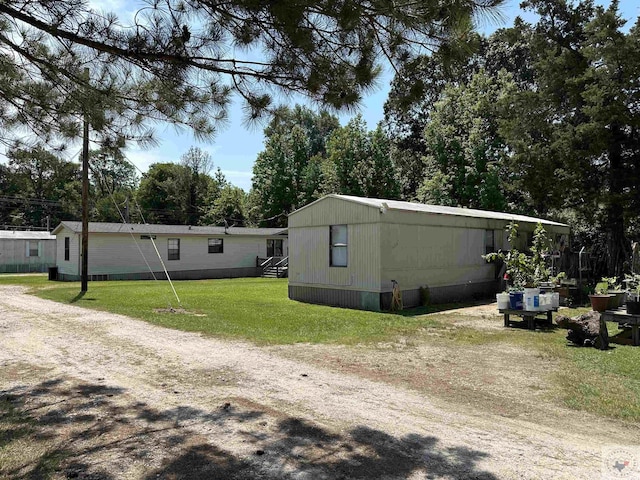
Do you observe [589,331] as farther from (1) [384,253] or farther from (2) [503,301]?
(1) [384,253]

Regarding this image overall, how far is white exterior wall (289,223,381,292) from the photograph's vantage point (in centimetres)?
1261

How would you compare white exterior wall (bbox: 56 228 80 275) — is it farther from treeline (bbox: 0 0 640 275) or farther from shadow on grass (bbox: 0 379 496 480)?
shadow on grass (bbox: 0 379 496 480)

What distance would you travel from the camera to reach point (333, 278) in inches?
540

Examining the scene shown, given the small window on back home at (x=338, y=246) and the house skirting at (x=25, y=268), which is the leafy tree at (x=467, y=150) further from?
the house skirting at (x=25, y=268)

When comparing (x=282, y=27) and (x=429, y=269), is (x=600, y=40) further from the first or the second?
(x=282, y=27)

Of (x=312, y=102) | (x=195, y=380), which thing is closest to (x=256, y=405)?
(x=195, y=380)

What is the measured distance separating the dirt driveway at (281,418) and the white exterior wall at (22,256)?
25.1m

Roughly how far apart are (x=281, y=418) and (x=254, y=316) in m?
6.74

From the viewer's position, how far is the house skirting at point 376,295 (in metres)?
12.6

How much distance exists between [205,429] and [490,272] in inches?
564

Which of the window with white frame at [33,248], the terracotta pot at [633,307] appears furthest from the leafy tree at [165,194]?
the terracotta pot at [633,307]

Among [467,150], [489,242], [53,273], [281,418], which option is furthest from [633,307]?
[53,273]

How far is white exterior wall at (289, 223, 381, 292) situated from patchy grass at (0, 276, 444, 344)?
32.8 inches

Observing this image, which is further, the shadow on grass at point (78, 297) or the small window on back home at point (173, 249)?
the small window on back home at point (173, 249)
